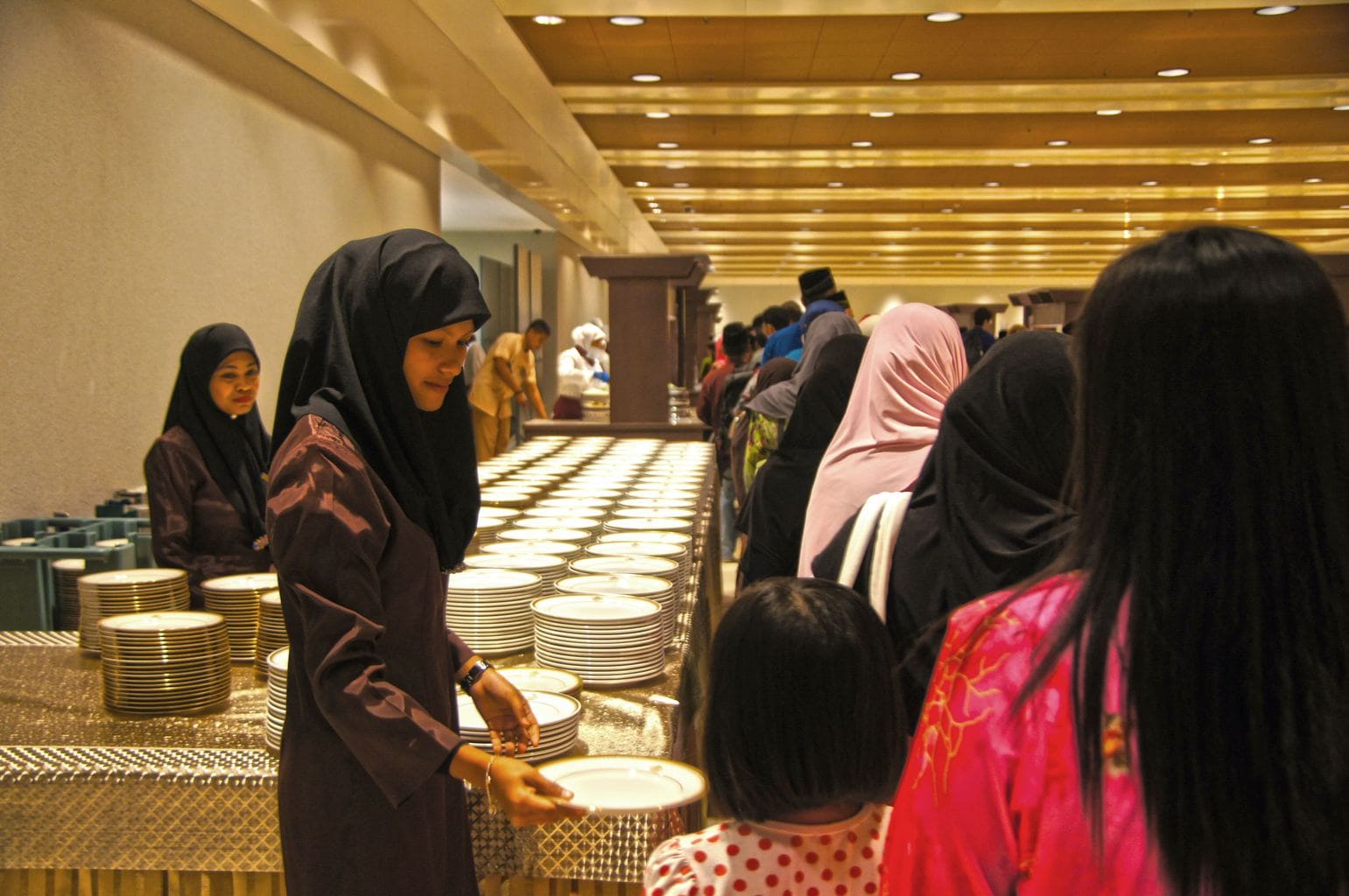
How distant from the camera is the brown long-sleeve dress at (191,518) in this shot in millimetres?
2895

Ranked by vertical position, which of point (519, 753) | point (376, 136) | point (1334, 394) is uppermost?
point (376, 136)

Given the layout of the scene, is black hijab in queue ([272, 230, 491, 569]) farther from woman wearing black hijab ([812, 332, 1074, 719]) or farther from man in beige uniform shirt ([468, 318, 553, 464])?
man in beige uniform shirt ([468, 318, 553, 464])

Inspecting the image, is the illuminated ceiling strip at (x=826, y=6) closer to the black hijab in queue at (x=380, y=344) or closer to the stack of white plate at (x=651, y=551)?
the stack of white plate at (x=651, y=551)

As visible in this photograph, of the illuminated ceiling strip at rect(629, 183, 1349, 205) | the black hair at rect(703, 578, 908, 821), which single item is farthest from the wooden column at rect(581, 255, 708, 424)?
the illuminated ceiling strip at rect(629, 183, 1349, 205)

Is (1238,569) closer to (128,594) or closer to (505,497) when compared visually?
(128,594)

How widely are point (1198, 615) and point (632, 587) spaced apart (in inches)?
67.3

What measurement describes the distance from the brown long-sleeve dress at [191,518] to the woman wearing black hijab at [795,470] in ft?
4.12

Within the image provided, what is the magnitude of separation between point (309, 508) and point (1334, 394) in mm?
975

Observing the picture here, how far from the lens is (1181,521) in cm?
71

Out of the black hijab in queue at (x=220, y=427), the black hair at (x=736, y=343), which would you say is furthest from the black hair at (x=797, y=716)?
the black hair at (x=736, y=343)

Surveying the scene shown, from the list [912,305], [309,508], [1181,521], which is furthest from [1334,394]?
[912,305]

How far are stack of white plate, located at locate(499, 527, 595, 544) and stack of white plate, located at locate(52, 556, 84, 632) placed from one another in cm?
100

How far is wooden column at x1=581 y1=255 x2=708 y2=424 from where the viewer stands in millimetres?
7297

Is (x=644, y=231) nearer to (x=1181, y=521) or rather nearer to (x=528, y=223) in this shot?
(x=528, y=223)
